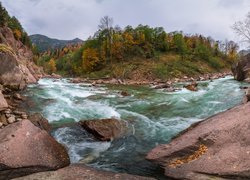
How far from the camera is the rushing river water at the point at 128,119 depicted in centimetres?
1050

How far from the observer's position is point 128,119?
51.7ft

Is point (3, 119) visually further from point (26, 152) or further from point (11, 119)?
point (26, 152)

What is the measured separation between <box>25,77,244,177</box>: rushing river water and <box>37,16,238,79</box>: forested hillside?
33.8 m

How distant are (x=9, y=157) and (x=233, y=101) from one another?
15142 mm

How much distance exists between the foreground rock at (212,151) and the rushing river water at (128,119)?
0.75 meters

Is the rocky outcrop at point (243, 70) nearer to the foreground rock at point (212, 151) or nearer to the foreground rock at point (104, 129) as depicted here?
the foreground rock at point (212, 151)

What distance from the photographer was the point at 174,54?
74.9 metres

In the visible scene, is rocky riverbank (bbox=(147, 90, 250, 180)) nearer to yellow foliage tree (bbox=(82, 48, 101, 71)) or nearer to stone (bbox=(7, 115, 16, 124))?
stone (bbox=(7, 115, 16, 124))

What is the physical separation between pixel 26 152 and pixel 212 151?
585 centimetres

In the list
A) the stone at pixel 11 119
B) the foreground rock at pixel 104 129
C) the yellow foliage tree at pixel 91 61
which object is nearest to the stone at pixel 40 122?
the stone at pixel 11 119

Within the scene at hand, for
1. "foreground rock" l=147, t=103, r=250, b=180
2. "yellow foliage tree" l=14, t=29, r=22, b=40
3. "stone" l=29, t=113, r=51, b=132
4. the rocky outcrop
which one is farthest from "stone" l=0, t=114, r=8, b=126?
"yellow foliage tree" l=14, t=29, r=22, b=40

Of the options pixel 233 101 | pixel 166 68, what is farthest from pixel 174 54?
pixel 233 101

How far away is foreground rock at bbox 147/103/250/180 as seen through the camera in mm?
8258

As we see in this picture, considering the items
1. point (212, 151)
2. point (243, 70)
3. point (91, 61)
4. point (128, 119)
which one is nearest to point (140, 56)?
point (91, 61)
